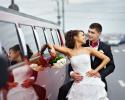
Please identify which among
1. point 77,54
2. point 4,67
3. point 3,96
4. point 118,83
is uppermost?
point 4,67

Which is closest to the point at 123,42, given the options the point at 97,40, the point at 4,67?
the point at 97,40

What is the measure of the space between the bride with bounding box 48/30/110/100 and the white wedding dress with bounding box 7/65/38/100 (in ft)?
2.31

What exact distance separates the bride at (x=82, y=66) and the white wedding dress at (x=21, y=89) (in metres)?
0.70

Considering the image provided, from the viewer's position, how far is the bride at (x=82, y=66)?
447 centimetres

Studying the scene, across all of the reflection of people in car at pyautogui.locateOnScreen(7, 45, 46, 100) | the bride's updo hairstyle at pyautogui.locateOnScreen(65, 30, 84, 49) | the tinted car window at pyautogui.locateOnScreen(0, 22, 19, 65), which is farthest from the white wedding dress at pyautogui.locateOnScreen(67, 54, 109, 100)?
the tinted car window at pyautogui.locateOnScreen(0, 22, 19, 65)

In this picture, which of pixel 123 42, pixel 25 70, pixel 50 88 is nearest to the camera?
pixel 25 70

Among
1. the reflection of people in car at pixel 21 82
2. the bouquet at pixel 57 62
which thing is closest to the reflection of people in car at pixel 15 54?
the reflection of people in car at pixel 21 82

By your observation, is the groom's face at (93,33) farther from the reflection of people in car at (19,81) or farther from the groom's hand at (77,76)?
the reflection of people in car at (19,81)

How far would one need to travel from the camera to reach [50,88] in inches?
213

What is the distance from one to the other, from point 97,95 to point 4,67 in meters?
3.89

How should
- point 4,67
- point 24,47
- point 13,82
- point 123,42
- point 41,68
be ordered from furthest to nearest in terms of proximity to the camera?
point 123,42 < point 41,68 < point 24,47 < point 13,82 < point 4,67

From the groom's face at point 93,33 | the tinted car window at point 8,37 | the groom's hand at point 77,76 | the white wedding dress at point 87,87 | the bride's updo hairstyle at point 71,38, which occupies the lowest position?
the white wedding dress at point 87,87

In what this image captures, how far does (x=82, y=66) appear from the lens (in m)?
4.53

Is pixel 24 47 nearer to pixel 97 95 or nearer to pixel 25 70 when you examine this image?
pixel 25 70
